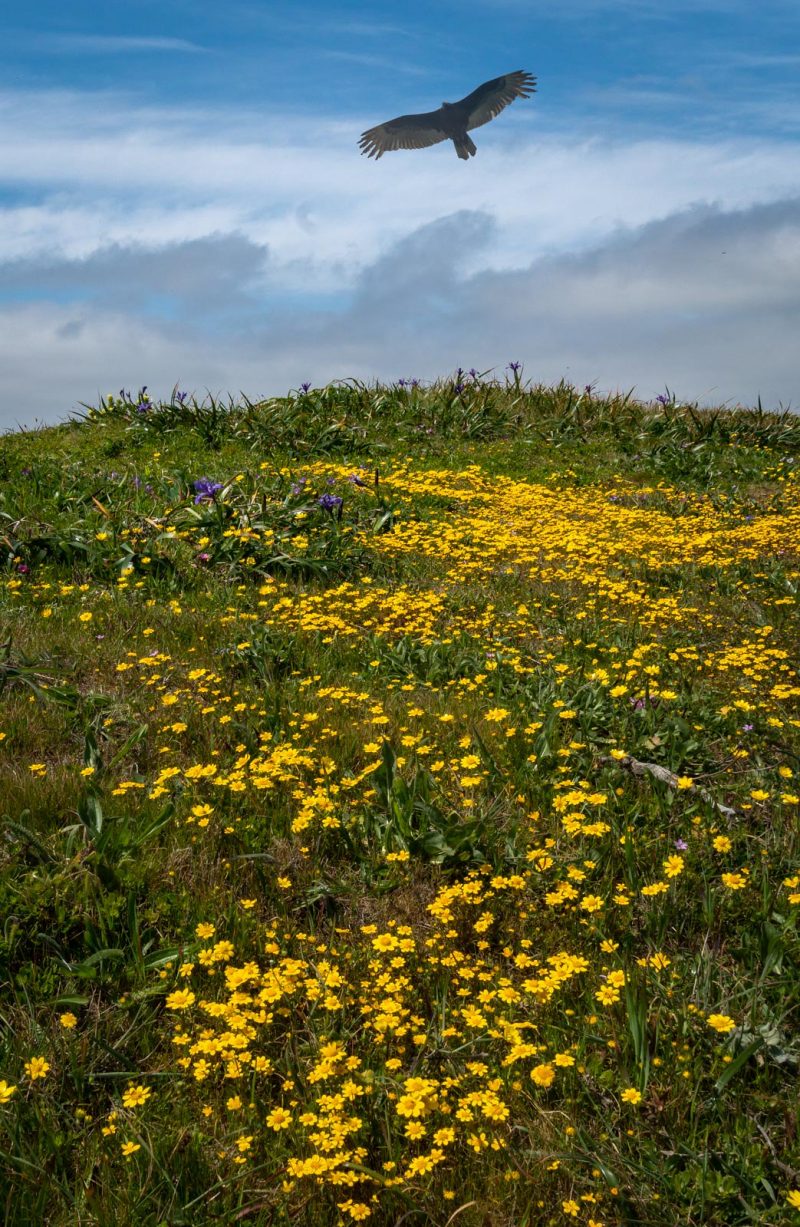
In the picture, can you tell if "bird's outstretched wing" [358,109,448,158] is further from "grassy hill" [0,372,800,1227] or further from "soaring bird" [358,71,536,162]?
"grassy hill" [0,372,800,1227]

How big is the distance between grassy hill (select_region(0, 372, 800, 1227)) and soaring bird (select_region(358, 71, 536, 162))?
355 inches

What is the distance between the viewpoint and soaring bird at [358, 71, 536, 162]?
45.6ft

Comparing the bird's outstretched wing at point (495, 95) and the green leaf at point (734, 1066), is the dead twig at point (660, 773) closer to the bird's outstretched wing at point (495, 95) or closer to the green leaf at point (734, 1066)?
the green leaf at point (734, 1066)

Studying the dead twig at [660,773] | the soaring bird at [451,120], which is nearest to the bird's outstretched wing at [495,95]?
the soaring bird at [451,120]

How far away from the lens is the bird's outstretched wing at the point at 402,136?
46.2 ft

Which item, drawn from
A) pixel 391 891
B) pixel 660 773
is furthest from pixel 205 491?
pixel 391 891

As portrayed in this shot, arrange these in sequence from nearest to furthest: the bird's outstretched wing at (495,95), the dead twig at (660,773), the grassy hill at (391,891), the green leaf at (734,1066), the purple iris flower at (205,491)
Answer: the grassy hill at (391,891) < the green leaf at (734,1066) < the dead twig at (660,773) < the purple iris flower at (205,491) < the bird's outstretched wing at (495,95)

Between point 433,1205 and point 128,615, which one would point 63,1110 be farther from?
point 128,615

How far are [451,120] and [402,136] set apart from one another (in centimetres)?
79

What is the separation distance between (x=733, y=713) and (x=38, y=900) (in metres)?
3.85

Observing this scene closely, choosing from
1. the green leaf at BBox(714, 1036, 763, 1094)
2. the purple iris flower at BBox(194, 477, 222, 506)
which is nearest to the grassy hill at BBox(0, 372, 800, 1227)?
the green leaf at BBox(714, 1036, 763, 1094)

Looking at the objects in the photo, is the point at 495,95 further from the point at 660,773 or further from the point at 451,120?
the point at 660,773

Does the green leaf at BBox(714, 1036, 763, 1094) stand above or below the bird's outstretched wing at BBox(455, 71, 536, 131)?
below

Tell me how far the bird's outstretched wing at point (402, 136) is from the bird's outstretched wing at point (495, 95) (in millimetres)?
519
